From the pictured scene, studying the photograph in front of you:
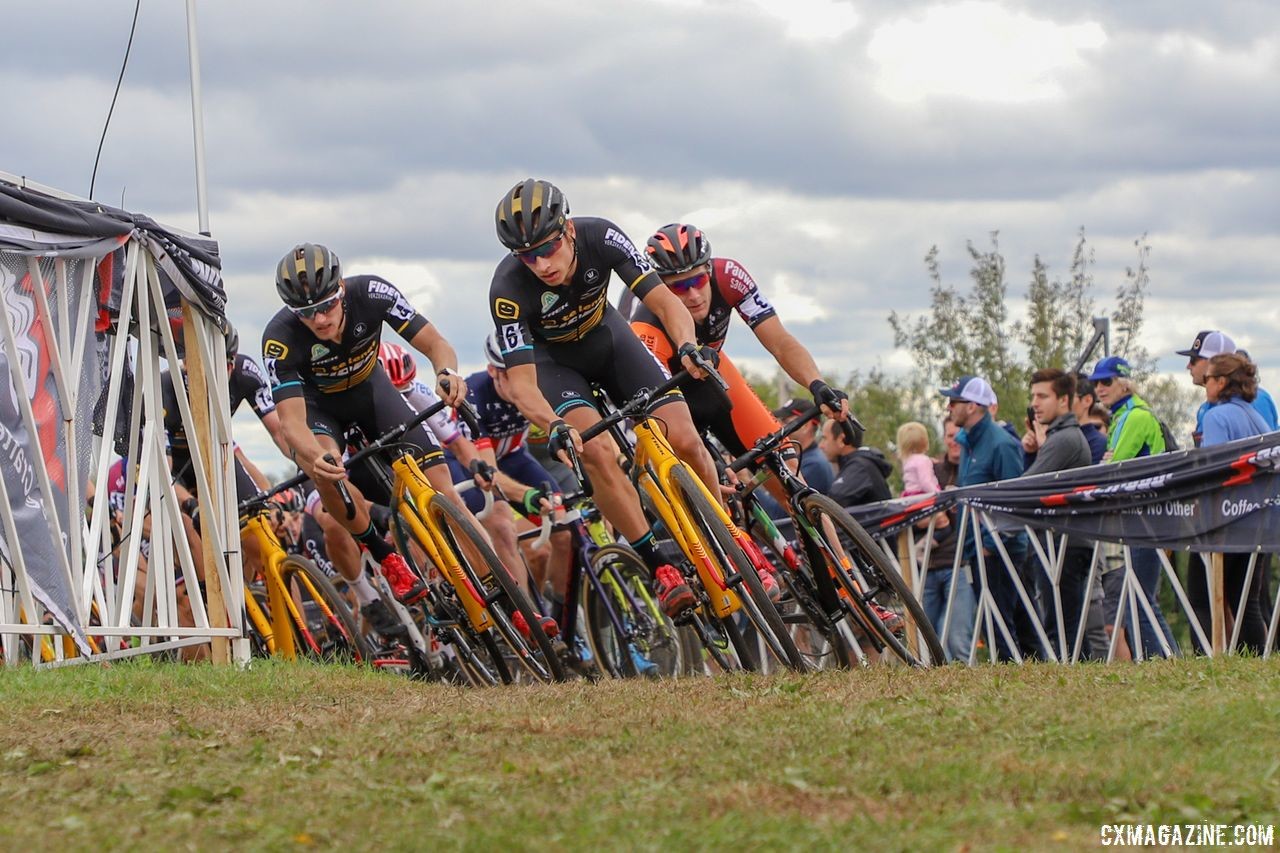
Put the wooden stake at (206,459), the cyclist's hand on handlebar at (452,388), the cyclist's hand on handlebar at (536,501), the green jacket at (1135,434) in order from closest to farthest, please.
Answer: the cyclist's hand on handlebar at (452,388)
the wooden stake at (206,459)
the green jacket at (1135,434)
the cyclist's hand on handlebar at (536,501)

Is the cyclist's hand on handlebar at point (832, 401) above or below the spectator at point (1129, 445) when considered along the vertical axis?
above

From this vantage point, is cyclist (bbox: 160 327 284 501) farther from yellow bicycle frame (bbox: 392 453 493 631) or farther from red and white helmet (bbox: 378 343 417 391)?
yellow bicycle frame (bbox: 392 453 493 631)

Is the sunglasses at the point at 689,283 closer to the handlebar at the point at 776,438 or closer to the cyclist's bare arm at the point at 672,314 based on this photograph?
the cyclist's bare arm at the point at 672,314

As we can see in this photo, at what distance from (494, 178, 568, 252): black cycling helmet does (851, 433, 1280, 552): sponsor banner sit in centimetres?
367

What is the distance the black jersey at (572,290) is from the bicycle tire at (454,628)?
4.97 ft

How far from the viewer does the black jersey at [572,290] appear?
9.31m

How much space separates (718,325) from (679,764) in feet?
18.2

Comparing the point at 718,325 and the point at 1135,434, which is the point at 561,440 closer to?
the point at 718,325

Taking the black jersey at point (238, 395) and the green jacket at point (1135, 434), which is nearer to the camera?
A: the green jacket at point (1135, 434)

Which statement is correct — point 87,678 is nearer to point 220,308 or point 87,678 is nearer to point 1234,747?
point 220,308

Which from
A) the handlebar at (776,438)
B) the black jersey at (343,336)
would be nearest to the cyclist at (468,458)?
the black jersey at (343,336)

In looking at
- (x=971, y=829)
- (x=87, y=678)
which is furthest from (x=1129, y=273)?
(x=971, y=829)

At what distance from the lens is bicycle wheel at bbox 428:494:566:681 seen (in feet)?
30.7

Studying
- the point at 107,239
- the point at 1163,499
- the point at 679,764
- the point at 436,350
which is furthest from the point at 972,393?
the point at 679,764
